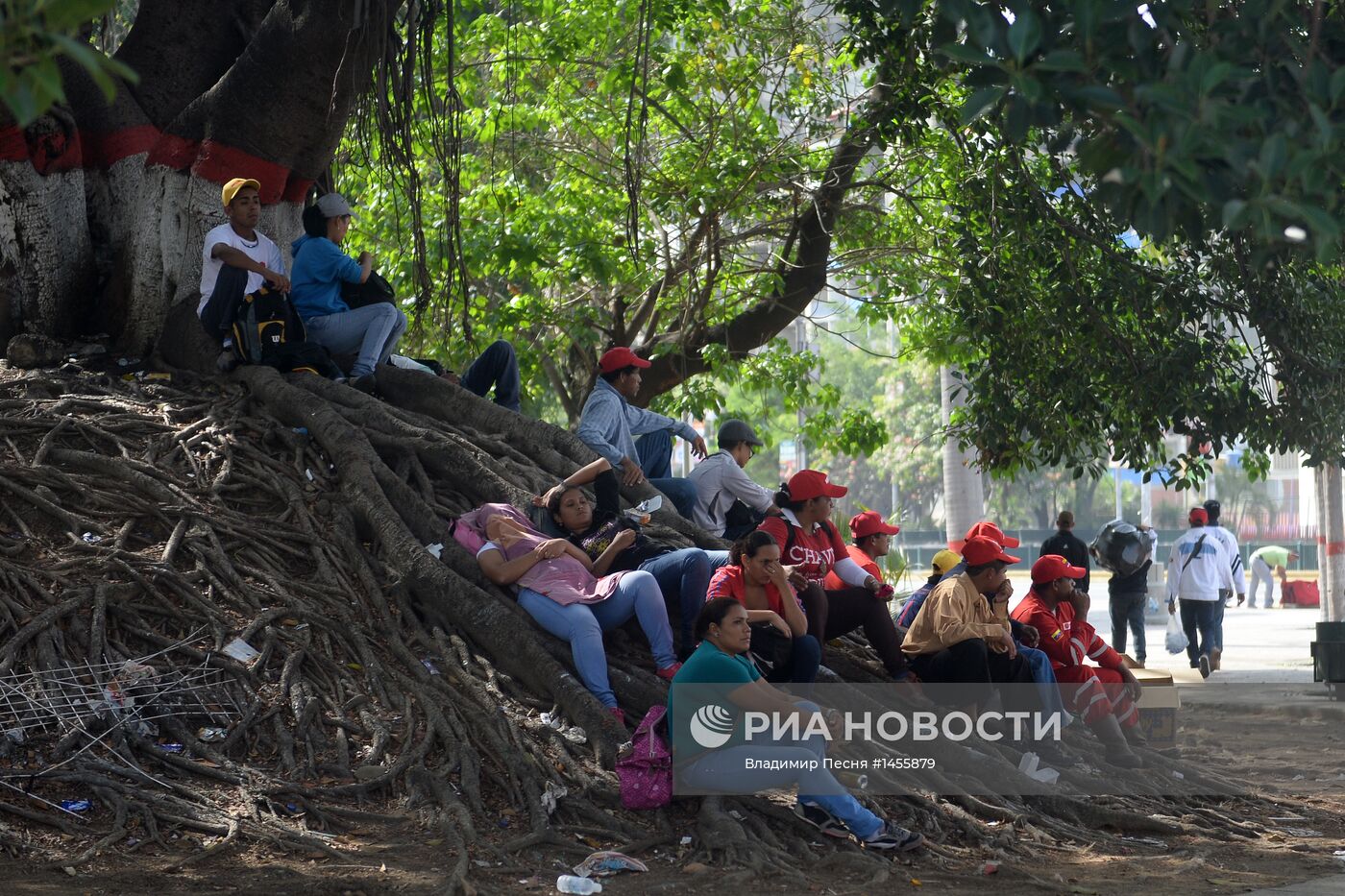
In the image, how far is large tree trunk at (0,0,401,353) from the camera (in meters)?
8.95

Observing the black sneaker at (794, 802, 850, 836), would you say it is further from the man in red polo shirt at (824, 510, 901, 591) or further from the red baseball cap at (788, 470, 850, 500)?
the man in red polo shirt at (824, 510, 901, 591)

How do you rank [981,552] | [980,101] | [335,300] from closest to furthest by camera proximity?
[980,101] < [981,552] < [335,300]

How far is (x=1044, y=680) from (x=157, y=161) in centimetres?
621

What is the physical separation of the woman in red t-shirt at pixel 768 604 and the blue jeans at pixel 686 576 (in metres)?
0.16

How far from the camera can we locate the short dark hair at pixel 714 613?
19.5 ft

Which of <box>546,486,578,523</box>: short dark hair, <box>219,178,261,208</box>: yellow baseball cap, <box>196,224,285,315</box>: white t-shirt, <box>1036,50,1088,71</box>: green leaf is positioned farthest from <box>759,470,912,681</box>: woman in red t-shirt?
<box>1036,50,1088,71</box>: green leaf

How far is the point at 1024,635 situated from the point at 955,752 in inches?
50.4

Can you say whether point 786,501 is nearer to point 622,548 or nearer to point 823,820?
point 622,548

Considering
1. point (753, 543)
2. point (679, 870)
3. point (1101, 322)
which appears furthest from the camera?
point (1101, 322)

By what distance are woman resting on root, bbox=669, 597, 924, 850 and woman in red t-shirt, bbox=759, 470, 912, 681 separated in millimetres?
1336

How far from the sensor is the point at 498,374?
31.2ft

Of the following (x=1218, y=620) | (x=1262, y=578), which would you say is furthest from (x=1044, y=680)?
(x=1262, y=578)

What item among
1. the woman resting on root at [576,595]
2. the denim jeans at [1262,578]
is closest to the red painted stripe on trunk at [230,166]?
the woman resting on root at [576,595]

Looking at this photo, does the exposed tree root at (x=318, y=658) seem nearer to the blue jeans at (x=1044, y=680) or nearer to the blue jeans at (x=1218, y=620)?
the blue jeans at (x=1044, y=680)
